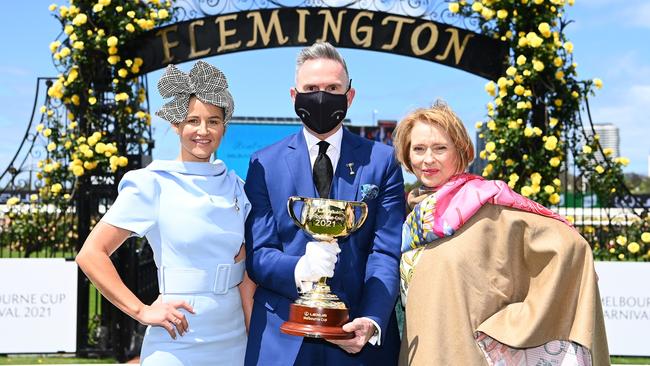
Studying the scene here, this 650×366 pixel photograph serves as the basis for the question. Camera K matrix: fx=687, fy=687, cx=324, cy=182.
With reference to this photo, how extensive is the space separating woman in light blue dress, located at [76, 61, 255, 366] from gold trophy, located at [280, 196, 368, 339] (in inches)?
15.8

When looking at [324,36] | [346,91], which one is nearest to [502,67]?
[324,36]

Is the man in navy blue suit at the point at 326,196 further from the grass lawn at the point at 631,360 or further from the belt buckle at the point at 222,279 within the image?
the grass lawn at the point at 631,360

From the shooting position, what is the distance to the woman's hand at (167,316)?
8.70 ft

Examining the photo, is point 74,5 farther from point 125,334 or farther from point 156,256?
point 156,256

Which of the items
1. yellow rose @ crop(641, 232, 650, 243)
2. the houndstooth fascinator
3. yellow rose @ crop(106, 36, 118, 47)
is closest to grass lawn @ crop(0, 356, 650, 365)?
yellow rose @ crop(641, 232, 650, 243)

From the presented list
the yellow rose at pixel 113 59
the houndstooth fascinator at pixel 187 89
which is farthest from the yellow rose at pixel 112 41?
the houndstooth fascinator at pixel 187 89

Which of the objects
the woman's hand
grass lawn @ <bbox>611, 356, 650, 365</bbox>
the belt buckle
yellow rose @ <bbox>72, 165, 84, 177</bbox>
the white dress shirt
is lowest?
grass lawn @ <bbox>611, 356, 650, 365</bbox>

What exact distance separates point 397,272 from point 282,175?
63 cm

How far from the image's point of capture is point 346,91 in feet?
9.55

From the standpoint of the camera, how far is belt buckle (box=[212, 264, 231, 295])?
9.20ft

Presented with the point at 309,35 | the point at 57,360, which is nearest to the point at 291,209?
the point at 309,35

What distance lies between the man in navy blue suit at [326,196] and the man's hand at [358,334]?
11 cm

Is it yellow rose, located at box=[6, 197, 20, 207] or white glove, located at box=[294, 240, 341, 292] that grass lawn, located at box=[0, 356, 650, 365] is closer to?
yellow rose, located at box=[6, 197, 20, 207]

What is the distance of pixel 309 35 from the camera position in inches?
309
